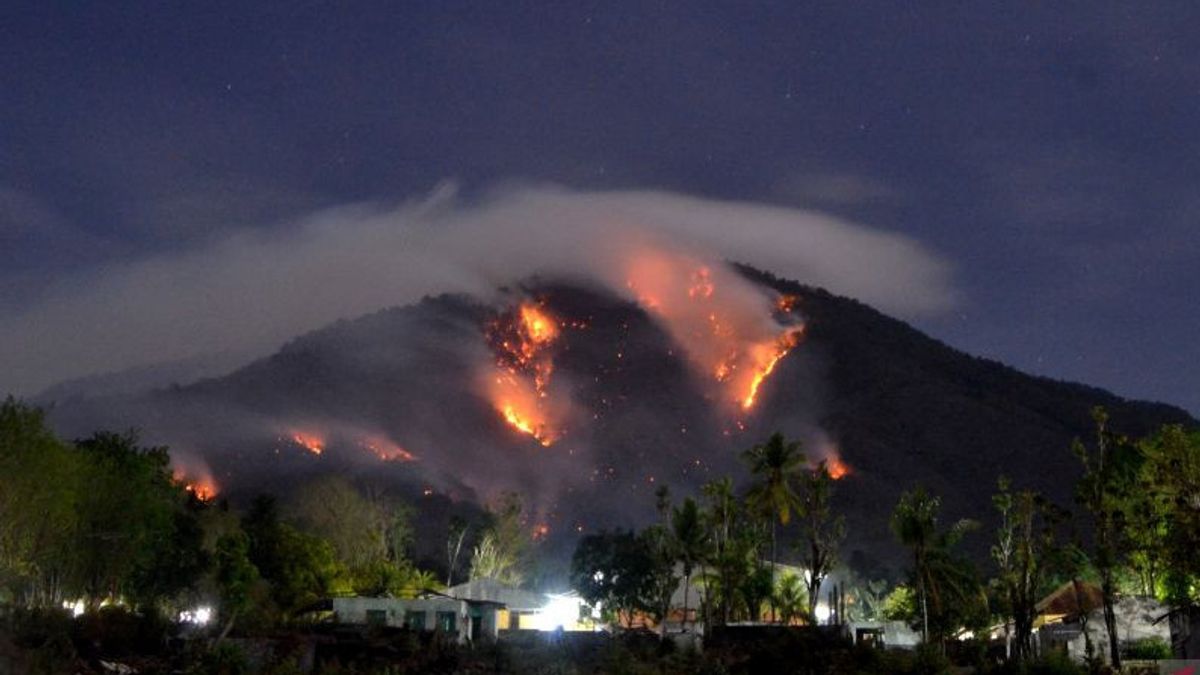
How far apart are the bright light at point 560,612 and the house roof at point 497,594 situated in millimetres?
866

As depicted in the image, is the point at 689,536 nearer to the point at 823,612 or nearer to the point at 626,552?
the point at 626,552

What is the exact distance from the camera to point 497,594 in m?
97.4

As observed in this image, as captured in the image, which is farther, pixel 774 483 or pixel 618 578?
pixel 618 578

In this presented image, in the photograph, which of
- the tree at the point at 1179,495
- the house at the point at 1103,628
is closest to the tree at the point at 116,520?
the house at the point at 1103,628

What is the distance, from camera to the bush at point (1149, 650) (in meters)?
49.3

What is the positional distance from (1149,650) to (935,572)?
27.5 meters

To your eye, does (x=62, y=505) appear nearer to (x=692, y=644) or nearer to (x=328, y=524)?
(x=692, y=644)

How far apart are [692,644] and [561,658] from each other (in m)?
10.00

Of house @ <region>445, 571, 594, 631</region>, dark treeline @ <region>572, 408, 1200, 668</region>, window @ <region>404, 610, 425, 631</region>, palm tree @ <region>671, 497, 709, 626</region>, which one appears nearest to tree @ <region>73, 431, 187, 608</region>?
window @ <region>404, 610, 425, 631</region>

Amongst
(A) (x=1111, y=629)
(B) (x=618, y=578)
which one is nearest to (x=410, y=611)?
(B) (x=618, y=578)

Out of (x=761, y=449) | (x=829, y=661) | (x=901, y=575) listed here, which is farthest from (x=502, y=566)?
(x=829, y=661)

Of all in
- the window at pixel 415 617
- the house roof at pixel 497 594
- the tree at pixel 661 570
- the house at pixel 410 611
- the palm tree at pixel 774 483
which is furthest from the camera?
the house roof at pixel 497 594

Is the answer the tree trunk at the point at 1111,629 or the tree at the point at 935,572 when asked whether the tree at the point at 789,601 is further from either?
the tree trunk at the point at 1111,629

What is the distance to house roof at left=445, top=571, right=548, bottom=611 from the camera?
94438 mm
